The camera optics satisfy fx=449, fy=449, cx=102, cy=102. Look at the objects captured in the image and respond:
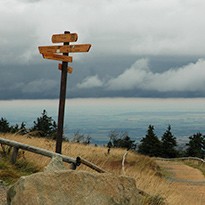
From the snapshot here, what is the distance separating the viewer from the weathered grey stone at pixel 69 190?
5.40m

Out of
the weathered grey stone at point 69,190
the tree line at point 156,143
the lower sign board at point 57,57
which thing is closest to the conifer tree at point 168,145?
the tree line at point 156,143

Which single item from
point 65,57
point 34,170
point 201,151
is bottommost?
point 201,151

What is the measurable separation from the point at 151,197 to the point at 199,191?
7.66m

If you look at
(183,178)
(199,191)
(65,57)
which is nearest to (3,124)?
(183,178)

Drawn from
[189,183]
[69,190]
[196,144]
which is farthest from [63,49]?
[196,144]

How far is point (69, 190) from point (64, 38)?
5.42 m

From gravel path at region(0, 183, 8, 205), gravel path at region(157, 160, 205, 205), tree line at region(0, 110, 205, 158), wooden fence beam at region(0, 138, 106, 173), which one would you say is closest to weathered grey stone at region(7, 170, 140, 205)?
gravel path at region(0, 183, 8, 205)

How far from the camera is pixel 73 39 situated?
33.2 ft

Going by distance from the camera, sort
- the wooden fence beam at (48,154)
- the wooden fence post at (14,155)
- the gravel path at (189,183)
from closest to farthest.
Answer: the wooden fence beam at (48,154) < the wooden fence post at (14,155) < the gravel path at (189,183)

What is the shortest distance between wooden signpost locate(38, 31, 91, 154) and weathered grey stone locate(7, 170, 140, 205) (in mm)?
4761

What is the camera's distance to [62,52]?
10.4 m

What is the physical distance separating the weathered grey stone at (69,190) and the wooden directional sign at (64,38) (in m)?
4.98

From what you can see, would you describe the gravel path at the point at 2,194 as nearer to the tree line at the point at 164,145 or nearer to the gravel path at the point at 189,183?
the gravel path at the point at 189,183

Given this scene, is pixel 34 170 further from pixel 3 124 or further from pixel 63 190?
pixel 3 124
